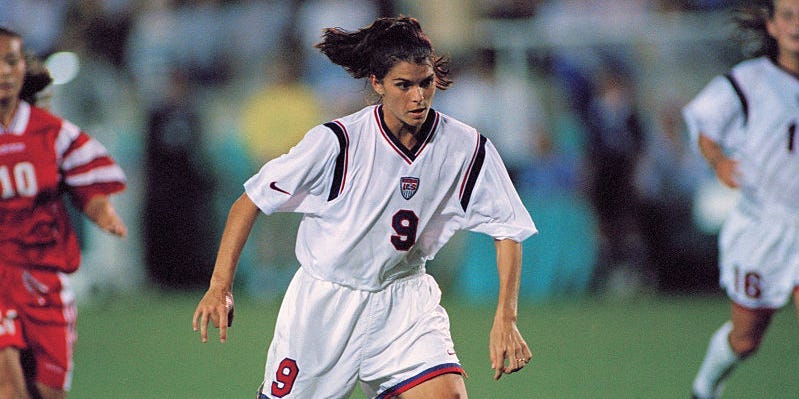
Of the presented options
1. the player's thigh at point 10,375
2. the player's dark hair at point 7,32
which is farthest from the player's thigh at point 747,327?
the player's dark hair at point 7,32

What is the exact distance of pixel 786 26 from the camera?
6.42 meters

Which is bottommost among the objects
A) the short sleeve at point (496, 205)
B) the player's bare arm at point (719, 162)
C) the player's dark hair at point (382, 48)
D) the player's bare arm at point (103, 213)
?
the player's bare arm at point (103, 213)

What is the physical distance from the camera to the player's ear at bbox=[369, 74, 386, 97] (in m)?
5.02

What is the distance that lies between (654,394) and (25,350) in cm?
413

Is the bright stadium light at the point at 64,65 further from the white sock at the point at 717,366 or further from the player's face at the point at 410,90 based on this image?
the player's face at the point at 410,90

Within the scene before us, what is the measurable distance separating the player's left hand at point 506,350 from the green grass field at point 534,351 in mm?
3060

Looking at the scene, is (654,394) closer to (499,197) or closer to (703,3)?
(499,197)

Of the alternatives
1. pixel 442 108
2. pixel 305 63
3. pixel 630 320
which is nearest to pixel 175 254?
pixel 305 63

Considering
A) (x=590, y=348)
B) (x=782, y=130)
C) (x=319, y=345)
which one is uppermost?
(x=782, y=130)

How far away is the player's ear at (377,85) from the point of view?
16.5ft

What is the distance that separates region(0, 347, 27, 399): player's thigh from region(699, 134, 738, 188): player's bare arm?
376cm

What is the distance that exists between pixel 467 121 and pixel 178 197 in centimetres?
329

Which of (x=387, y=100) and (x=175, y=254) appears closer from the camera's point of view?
(x=387, y=100)

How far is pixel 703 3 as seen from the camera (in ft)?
43.5
